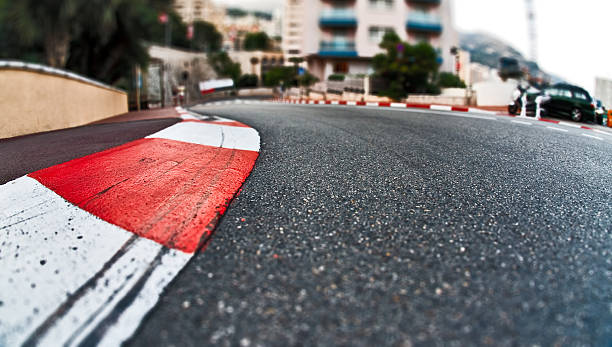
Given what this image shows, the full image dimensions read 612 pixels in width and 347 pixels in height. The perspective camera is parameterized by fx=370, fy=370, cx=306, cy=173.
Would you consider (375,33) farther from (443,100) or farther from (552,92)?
(552,92)

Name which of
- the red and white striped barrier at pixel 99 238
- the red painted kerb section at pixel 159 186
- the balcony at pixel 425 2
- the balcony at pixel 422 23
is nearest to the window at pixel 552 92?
the red painted kerb section at pixel 159 186

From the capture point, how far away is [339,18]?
41.1 m

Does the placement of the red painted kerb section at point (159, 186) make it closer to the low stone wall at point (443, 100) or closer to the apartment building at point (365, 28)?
the low stone wall at point (443, 100)

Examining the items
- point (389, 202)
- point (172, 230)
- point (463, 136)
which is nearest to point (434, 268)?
point (389, 202)

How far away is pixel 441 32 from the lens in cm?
4153

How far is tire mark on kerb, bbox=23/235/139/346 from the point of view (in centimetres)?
101

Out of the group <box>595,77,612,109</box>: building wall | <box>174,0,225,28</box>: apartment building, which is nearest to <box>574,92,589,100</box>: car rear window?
<box>595,77,612,109</box>: building wall

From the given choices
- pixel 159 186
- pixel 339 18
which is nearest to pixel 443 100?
pixel 159 186

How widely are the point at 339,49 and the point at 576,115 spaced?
33.4 meters

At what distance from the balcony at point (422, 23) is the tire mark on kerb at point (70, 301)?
43865 mm

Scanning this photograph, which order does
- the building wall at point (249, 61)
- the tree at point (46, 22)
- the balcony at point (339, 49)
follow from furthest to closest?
the building wall at point (249, 61) < the balcony at point (339, 49) < the tree at point (46, 22)

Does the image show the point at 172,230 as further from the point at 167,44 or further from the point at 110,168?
the point at 167,44

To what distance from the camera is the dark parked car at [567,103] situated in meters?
10.5

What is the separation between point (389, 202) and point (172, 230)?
1.15 m
